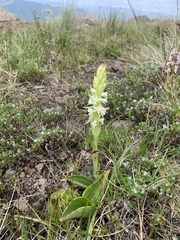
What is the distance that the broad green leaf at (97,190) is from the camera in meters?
1.47

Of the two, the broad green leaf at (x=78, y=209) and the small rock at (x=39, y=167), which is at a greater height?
the broad green leaf at (x=78, y=209)

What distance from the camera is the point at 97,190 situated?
149 cm

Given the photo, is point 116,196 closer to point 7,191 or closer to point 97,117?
point 97,117

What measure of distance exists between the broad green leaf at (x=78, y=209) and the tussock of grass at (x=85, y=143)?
4cm

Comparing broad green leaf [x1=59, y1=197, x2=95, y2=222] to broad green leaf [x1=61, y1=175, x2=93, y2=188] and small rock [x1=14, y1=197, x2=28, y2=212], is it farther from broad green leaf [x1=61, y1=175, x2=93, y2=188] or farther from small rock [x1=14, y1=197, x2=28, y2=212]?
small rock [x1=14, y1=197, x2=28, y2=212]

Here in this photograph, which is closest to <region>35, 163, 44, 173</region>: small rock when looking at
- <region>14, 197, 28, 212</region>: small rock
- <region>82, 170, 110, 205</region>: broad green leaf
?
<region>14, 197, 28, 212</region>: small rock

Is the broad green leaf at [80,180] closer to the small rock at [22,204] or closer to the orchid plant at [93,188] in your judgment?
the orchid plant at [93,188]

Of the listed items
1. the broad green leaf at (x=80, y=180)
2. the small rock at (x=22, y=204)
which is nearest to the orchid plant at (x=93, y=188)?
the broad green leaf at (x=80, y=180)

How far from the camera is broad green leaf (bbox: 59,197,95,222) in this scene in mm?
1364

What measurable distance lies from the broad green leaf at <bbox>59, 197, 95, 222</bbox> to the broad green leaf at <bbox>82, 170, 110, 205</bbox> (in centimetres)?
5

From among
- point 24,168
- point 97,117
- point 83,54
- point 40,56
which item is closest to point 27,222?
point 24,168

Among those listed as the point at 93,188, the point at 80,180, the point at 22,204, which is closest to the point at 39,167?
the point at 22,204

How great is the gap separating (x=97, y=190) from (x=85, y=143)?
53 centimetres

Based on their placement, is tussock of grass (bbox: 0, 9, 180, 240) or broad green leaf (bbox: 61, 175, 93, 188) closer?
tussock of grass (bbox: 0, 9, 180, 240)
